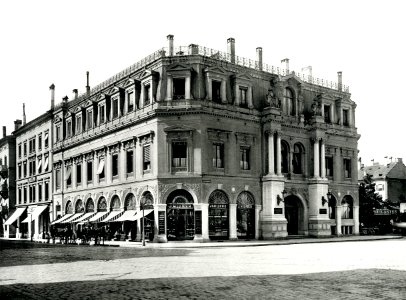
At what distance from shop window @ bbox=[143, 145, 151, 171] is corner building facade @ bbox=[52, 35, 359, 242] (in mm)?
84

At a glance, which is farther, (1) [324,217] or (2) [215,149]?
(1) [324,217]

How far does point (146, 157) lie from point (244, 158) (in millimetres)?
8419

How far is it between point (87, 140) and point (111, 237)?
11346 mm

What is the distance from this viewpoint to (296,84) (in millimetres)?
51125

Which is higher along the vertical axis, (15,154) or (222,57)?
(222,57)

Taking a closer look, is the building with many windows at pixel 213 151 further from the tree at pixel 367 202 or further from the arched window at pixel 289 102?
the tree at pixel 367 202

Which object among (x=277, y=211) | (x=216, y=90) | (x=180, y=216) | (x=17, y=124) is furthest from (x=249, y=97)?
(x=17, y=124)

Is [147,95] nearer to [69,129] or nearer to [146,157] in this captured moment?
[146,157]

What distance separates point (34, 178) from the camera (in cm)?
6806

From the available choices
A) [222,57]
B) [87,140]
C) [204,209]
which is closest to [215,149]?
[204,209]

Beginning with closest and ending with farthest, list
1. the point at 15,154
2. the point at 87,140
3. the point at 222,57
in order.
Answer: the point at 222,57 → the point at 87,140 → the point at 15,154

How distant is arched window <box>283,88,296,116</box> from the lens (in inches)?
1973

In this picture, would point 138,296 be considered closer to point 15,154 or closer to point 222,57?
point 222,57

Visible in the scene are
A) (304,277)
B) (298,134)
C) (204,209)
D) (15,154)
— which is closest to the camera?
(304,277)
